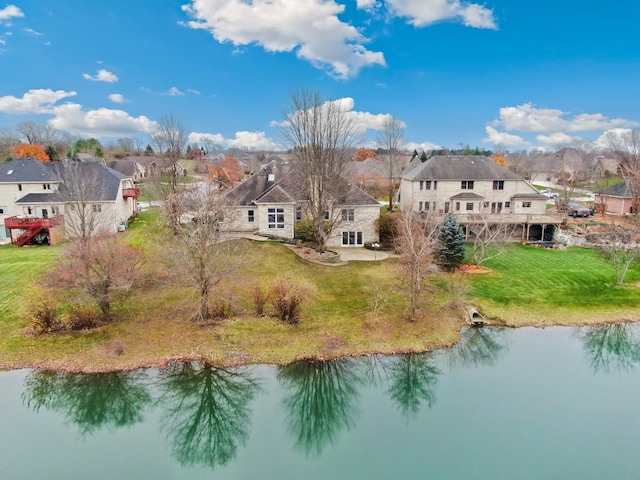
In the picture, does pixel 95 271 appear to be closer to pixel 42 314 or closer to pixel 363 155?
pixel 42 314

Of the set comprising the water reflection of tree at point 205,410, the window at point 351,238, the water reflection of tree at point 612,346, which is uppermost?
the window at point 351,238

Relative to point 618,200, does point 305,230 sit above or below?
below

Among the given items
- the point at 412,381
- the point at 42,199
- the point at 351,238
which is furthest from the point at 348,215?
the point at 42,199

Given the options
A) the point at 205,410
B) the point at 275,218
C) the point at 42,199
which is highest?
the point at 42,199

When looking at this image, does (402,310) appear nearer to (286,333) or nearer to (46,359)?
(286,333)

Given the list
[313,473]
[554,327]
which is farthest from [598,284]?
[313,473]

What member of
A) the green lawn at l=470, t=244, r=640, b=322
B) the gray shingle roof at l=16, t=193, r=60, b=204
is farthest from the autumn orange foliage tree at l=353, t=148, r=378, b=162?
the gray shingle roof at l=16, t=193, r=60, b=204

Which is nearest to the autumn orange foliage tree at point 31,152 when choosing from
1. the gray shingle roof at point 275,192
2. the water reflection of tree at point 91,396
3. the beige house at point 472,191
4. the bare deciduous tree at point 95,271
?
the gray shingle roof at point 275,192

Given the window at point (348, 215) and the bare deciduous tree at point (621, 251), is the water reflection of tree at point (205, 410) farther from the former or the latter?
the bare deciduous tree at point (621, 251)
